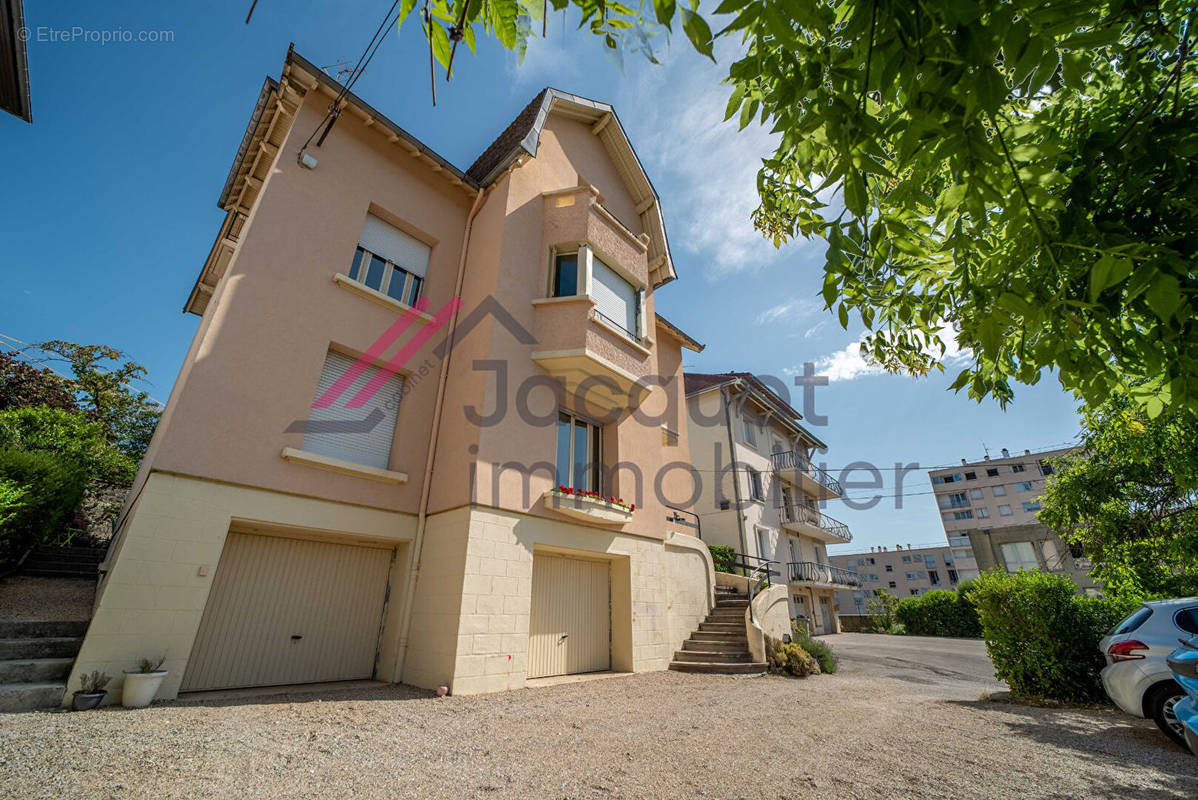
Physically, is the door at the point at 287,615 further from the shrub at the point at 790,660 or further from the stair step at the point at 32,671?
the shrub at the point at 790,660

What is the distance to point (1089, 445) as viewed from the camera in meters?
11.9

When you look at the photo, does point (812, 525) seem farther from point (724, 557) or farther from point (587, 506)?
point (587, 506)

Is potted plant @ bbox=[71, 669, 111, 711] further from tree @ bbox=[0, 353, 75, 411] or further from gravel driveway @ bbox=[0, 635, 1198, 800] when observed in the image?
tree @ bbox=[0, 353, 75, 411]

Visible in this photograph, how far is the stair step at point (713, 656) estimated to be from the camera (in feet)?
30.5

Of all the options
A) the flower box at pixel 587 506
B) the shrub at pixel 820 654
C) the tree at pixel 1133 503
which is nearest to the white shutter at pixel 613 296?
the flower box at pixel 587 506

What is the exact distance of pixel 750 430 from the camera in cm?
2075

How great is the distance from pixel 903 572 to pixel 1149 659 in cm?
6132

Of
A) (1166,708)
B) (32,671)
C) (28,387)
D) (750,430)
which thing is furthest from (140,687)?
(750,430)

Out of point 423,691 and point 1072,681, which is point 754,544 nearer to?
point 1072,681

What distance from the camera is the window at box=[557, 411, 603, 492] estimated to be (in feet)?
29.7

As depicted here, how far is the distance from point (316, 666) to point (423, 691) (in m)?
1.69

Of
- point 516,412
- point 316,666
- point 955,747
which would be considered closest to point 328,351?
point 516,412

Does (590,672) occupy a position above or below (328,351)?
below

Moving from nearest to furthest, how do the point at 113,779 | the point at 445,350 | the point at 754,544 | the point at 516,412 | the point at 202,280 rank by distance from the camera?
1. the point at 113,779
2. the point at 516,412
3. the point at 445,350
4. the point at 202,280
5. the point at 754,544
